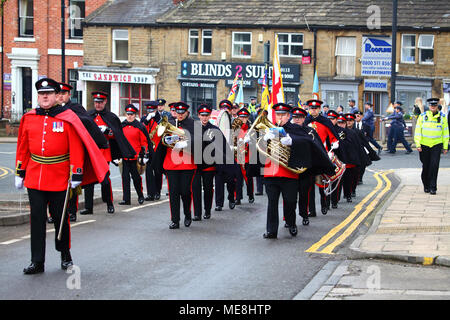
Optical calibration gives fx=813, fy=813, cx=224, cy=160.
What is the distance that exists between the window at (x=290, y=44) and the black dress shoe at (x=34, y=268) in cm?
3428

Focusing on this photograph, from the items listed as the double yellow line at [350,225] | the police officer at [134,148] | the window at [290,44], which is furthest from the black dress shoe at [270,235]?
the window at [290,44]

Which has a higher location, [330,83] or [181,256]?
[330,83]

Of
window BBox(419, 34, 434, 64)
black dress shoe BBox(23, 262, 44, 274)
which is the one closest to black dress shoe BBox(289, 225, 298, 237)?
black dress shoe BBox(23, 262, 44, 274)

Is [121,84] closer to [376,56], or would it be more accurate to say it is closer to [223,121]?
[376,56]

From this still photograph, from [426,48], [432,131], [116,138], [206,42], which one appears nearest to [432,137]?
[432,131]

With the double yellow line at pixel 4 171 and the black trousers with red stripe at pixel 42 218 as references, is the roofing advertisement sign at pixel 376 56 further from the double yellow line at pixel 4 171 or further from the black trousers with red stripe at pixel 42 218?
the black trousers with red stripe at pixel 42 218

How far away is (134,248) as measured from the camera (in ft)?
36.3

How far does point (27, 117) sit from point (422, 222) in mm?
6881

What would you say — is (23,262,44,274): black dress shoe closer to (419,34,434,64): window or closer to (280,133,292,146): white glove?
(280,133,292,146): white glove

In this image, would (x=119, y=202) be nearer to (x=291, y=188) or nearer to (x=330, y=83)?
(x=291, y=188)

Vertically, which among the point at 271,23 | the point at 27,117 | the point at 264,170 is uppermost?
the point at 271,23

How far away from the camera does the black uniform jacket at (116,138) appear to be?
49.5 ft

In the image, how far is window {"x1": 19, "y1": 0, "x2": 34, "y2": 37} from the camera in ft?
161

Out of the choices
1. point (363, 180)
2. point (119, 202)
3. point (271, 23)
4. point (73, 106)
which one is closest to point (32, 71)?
point (271, 23)
